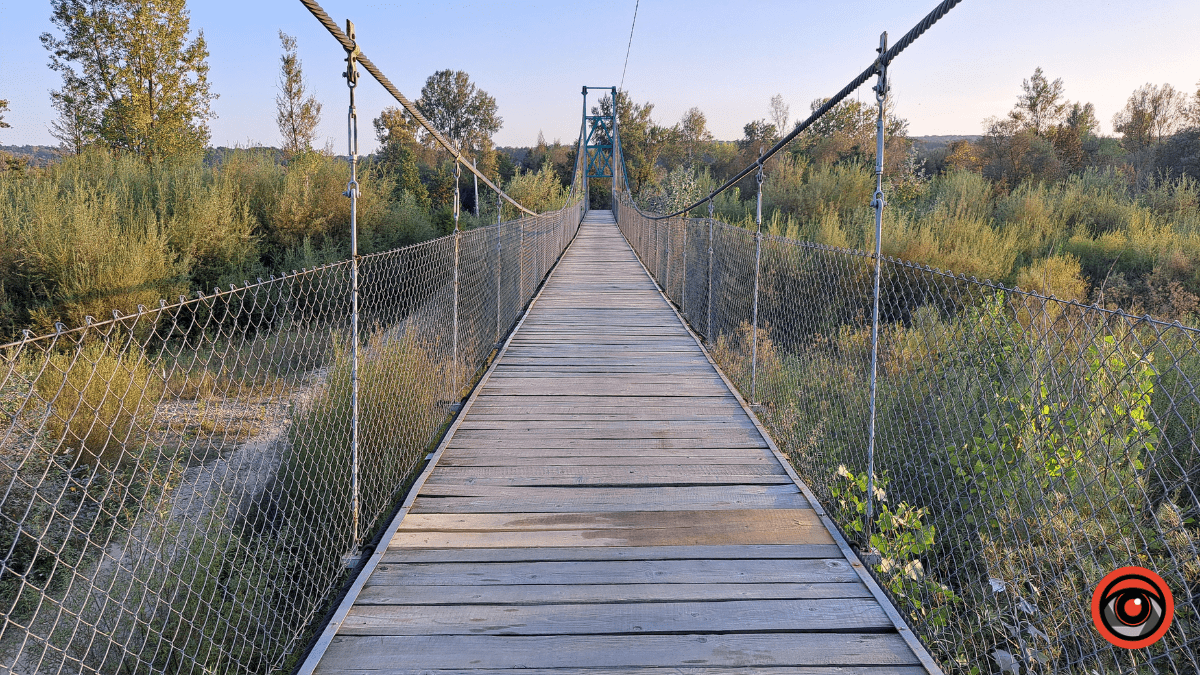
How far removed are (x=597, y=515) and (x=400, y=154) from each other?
27.2 m

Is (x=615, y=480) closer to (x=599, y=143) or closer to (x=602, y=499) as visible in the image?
(x=602, y=499)

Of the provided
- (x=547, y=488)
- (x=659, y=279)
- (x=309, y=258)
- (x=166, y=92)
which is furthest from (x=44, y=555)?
(x=166, y=92)

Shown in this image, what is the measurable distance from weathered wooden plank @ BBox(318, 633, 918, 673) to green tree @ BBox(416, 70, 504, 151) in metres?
45.3

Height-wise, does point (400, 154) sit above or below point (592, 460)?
above

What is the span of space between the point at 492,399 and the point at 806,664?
2.65 metres

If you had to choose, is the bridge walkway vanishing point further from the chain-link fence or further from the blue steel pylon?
the blue steel pylon

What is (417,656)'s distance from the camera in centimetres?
181

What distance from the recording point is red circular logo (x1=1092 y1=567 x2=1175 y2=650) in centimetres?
146

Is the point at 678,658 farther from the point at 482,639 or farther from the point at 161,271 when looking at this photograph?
the point at 161,271

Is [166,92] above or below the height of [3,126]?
above

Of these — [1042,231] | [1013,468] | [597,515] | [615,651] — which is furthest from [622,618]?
[1042,231]

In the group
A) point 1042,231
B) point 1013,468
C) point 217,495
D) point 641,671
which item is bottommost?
point 217,495

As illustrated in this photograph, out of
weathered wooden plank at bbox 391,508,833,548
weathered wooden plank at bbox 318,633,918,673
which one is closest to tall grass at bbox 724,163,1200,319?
weathered wooden plank at bbox 391,508,833,548

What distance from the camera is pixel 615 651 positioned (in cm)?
182
